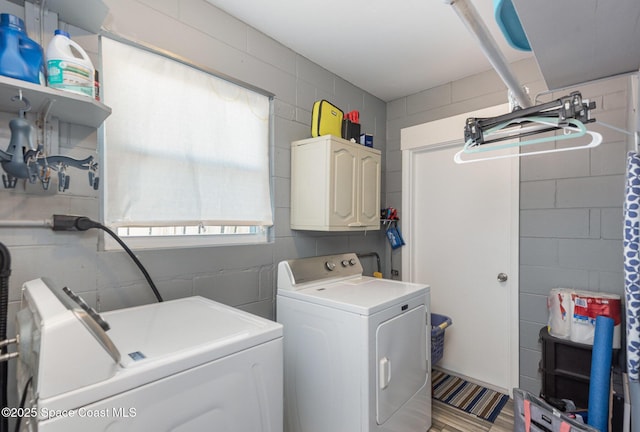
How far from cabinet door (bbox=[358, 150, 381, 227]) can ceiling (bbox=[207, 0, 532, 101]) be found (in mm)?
723

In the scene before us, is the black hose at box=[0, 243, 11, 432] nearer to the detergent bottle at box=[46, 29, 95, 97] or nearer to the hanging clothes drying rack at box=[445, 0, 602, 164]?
the detergent bottle at box=[46, 29, 95, 97]

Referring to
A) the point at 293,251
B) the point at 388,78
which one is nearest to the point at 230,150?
the point at 293,251

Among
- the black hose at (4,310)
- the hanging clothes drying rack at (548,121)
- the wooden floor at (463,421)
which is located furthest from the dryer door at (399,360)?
the black hose at (4,310)

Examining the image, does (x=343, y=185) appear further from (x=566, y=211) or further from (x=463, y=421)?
(x=463, y=421)

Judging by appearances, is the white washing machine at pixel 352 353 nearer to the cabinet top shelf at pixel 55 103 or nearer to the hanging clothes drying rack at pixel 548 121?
the hanging clothes drying rack at pixel 548 121

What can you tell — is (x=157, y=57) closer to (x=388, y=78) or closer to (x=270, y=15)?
(x=270, y=15)

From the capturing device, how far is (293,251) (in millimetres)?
2244

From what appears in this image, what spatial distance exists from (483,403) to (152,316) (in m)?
2.38

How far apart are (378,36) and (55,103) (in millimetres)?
1825

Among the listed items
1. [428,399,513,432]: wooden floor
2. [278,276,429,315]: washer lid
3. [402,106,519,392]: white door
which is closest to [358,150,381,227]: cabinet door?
[278,276,429,315]: washer lid

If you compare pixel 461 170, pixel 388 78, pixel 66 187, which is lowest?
pixel 66 187

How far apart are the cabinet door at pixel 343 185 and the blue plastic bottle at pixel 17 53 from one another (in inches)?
56.4

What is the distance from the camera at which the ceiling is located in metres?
1.80

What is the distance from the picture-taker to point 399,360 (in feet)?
5.62
